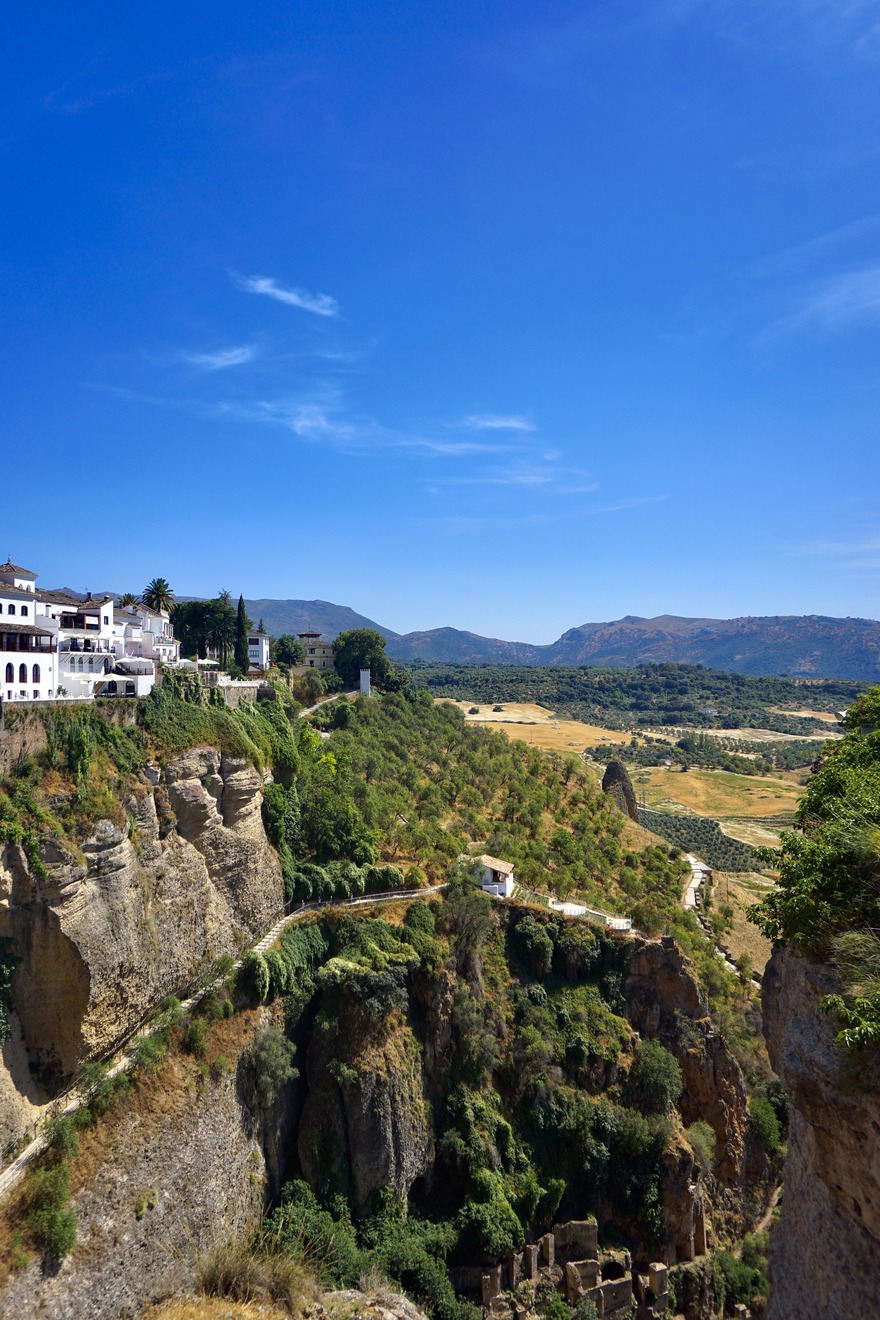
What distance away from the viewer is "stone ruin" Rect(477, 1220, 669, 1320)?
27797 millimetres

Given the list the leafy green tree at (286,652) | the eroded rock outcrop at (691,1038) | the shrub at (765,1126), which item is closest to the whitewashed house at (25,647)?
the eroded rock outcrop at (691,1038)

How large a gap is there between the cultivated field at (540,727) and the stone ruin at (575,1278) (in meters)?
72.1

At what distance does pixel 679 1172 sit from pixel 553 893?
15158 millimetres

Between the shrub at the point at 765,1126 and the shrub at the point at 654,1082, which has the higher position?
the shrub at the point at 654,1082

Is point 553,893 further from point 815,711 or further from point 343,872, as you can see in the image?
point 815,711

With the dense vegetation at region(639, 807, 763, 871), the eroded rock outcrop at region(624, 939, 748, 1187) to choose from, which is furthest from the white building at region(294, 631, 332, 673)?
the eroded rock outcrop at region(624, 939, 748, 1187)

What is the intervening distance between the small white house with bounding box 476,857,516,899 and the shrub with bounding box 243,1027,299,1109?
1460cm

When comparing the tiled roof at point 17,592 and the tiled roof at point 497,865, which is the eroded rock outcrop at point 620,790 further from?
the tiled roof at point 17,592

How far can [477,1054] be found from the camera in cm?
3325

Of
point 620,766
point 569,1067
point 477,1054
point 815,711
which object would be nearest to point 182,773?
point 477,1054

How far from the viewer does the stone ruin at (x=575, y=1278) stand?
1094 inches

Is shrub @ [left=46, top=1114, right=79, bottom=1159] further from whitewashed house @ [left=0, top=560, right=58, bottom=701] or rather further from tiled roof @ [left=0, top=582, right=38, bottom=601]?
tiled roof @ [left=0, top=582, right=38, bottom=601]

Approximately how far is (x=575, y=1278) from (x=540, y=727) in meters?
97.3

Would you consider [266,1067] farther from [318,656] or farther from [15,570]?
[318,656]
